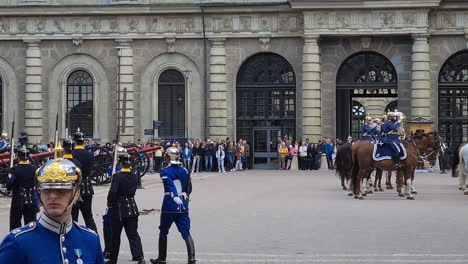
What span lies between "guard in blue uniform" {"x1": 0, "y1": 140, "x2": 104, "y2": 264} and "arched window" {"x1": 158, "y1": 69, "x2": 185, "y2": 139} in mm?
50731

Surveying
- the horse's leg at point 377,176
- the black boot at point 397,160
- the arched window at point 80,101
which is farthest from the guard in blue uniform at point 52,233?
the arched window at point 80,101

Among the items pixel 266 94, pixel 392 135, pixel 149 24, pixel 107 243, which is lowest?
pixel 107 243

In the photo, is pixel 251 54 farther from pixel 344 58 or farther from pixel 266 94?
pixel 344 58

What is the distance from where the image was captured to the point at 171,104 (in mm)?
57062

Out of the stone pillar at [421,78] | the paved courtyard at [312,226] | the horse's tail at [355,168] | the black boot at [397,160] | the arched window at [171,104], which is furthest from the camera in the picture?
the arched window at [171,104]

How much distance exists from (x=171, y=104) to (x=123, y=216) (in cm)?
4140

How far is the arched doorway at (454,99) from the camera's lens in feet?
179

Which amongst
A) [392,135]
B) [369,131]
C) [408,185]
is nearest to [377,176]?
[369,131]

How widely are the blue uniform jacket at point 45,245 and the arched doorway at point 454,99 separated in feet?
164

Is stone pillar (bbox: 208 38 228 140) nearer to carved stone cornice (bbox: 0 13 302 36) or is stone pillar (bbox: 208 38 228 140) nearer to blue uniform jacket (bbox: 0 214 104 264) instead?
carved stone cornice (bbox: 0 13 302 36)

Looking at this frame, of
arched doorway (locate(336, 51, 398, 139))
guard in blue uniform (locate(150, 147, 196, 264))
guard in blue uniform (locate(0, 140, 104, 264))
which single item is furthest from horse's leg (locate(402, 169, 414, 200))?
arched doorway (locate(336, 51, 398, 139))

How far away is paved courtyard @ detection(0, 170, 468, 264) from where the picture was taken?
55.6 feet

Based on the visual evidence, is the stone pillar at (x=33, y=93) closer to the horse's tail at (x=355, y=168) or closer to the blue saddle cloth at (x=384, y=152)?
the horse's tail at (x=355, y=168)

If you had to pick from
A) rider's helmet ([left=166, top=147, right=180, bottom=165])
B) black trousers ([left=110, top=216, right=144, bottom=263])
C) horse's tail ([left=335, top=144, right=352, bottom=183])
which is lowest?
black trousers ([left=110, top=216, right=144, bottom=263])
